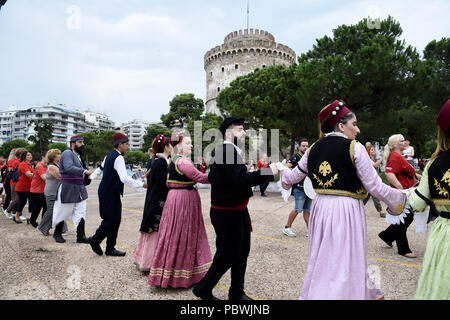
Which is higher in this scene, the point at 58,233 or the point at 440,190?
the point at 440,190

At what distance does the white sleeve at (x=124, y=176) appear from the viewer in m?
4.25

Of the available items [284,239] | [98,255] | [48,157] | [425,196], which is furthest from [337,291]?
[48,157]

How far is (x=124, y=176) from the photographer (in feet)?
14.1

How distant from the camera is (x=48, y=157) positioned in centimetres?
600

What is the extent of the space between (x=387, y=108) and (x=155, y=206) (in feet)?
48.9

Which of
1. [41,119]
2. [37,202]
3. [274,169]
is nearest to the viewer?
[274,169]

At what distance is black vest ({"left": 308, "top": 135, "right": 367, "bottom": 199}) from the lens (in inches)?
90.6

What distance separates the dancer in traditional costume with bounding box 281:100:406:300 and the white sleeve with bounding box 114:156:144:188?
2.81 metres

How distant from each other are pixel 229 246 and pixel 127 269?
6.62ft

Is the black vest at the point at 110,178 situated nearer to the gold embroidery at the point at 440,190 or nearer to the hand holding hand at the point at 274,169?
the hand holding hand at the point at 274,169

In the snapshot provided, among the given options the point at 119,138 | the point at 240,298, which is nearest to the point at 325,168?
the point at 240,298

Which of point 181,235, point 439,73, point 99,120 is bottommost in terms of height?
point 181,235

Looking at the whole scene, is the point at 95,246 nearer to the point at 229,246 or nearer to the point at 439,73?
the point at 229,246

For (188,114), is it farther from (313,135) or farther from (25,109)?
(25,109)
